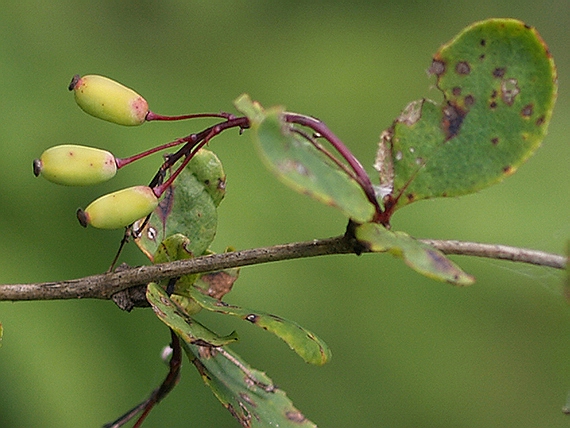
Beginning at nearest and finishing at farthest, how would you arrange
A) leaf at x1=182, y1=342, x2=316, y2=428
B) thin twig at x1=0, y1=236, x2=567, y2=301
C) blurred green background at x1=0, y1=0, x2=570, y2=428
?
thin twig at x1=0, y1=236, x2=567, y2=301, leaf at x1=182, y1=342, x2=316, y2=428, blurred green background at x1=0, y1=0, x2=570, y2=428

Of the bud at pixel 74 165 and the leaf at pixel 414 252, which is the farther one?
the bud at pixel 74 165

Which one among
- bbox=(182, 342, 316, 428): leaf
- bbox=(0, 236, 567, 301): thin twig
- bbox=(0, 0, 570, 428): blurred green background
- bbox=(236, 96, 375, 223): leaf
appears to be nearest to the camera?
bbox=(236, 96, 375, 223): leaf

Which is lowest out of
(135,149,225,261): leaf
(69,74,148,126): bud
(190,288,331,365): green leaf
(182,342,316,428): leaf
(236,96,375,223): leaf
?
(182,342,316,428): leaf

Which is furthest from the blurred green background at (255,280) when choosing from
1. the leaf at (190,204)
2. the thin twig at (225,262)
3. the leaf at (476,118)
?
the leaf at (476,118)

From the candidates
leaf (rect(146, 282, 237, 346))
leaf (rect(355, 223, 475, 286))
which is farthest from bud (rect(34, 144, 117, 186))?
leaf (rect(355, 223, 475, 286))

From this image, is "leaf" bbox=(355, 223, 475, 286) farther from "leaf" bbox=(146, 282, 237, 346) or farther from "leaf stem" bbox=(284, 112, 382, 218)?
"leaf" bbox=(146, 282, 237, 346)

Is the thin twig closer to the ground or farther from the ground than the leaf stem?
closer to the ground

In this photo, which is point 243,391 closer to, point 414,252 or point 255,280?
point 414,252

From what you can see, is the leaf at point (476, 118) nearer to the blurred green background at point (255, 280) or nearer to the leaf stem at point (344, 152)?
the leaf stem at point (344, 152)
